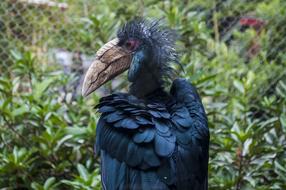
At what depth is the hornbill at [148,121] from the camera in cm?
283

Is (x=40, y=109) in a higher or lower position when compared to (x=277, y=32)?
lower

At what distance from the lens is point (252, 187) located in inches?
161

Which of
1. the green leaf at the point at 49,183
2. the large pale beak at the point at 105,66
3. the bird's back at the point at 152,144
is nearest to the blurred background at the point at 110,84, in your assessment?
the green leaf at the point at 49,183

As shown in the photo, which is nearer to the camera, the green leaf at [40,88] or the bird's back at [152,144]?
the bird's back at [152,144]

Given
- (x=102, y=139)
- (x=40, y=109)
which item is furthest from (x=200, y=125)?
(x=40, y=109)

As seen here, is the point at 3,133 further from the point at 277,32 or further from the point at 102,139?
the point at 277,32

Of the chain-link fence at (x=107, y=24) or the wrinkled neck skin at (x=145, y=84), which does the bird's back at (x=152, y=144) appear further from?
the chain-link fence at (x=107, y=24)

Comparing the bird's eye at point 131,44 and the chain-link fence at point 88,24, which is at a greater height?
the chain-link fence at point 88,24

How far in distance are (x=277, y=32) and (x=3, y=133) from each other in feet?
10.5

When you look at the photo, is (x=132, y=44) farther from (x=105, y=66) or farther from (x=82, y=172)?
(x=82, y=172)

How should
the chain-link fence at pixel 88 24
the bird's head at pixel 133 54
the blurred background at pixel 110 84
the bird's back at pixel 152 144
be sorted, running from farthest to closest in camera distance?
the chain-link fence at pixel 88 24 < the blurred background at pixel 110 84 < the bird's head at pixel 133 54 < the bird's back at pixel 152 144

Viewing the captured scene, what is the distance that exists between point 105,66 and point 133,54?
19 centimetres

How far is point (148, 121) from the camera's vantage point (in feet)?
9.52

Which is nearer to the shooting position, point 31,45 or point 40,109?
point 40,109
